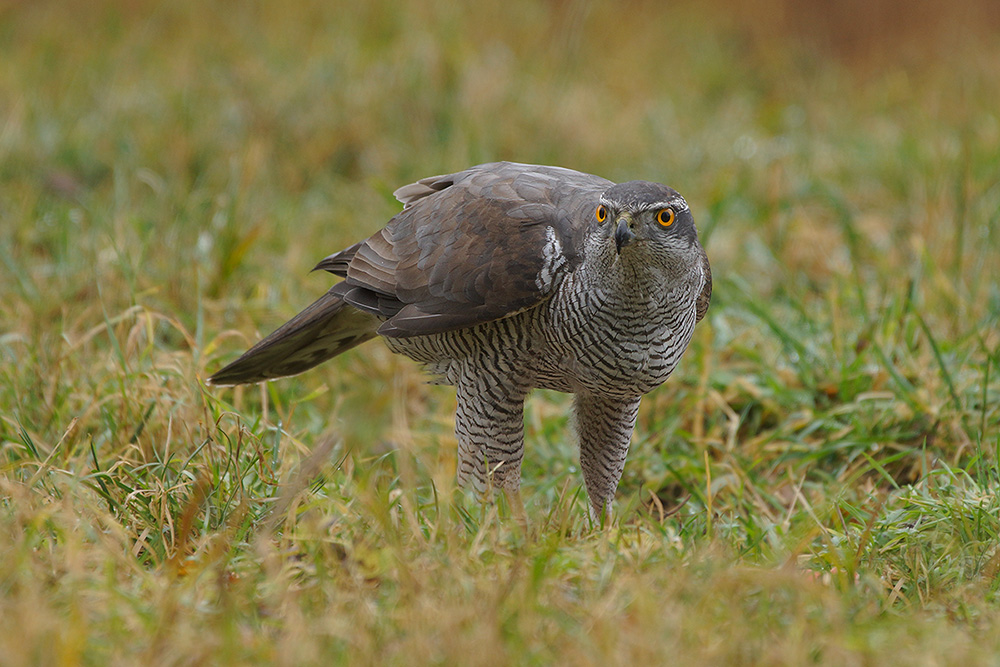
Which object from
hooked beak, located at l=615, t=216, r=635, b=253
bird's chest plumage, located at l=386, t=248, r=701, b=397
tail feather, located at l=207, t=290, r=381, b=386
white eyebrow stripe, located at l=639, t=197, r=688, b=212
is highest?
white eyebrow stripe, located at l=639, t=197, r=688, b=212

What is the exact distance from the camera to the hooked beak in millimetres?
2840

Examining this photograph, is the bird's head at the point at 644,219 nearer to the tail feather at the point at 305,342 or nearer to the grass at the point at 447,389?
the grass at the point at 447,389

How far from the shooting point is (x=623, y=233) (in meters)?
2.84

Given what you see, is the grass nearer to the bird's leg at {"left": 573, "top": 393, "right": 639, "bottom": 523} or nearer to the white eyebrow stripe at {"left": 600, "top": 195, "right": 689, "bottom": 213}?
the bird's leg at {"left": 573, "top": 393, "right": 639, "bottom": 523}

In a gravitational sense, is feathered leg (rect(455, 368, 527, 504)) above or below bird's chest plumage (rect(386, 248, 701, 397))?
below

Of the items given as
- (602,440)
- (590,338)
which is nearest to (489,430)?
(602,440)

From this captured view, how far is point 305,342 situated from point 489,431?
0.87 meters

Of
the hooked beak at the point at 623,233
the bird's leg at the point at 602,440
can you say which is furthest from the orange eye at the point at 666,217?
the bird's leg at the point at 602,440

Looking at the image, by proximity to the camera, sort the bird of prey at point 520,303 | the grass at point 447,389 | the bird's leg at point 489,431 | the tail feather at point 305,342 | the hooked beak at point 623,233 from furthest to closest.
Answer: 1. the tail feather at point 305,342
2. the bird's leg at point 489,431
3. the bird of prey at point 520,303
4. the hooked beak at point 623,233
5. the grass at point 447,389

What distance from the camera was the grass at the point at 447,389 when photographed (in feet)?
7.58

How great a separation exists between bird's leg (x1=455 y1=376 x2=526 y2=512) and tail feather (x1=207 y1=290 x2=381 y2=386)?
57 centimetres

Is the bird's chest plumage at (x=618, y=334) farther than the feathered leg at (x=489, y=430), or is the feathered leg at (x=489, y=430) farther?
the feathered leg at (x=489, y=430)

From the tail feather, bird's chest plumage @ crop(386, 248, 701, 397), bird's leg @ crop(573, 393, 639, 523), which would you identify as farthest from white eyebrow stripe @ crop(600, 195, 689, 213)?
the tail feather

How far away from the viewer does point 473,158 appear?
6.22m
